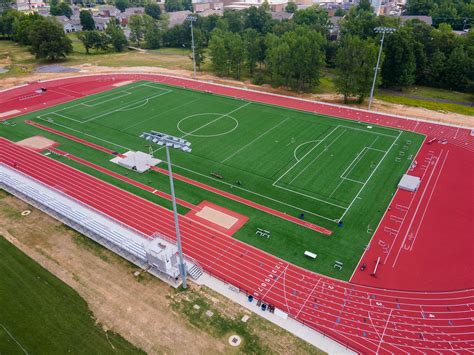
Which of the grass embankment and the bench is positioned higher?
the bench

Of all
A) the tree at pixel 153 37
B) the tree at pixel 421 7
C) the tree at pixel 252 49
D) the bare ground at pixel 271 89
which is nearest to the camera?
the bare ground at pixel 271 89

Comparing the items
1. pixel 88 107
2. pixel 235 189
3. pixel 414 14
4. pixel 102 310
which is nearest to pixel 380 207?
pixel 235 189

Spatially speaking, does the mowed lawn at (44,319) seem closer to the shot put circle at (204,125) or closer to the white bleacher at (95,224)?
the white bleacher at (95,224)

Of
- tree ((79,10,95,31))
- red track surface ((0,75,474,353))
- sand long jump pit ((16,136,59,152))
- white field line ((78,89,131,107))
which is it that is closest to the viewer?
red track surface ((0,75,474,353))

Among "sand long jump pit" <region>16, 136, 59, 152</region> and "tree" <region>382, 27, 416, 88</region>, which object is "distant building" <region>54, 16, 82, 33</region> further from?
"tree" <region>382, 27, 416, 88</region>

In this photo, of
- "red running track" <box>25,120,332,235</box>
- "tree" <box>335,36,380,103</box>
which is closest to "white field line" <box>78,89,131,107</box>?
"red running track" <box>25,120,332,235</box>

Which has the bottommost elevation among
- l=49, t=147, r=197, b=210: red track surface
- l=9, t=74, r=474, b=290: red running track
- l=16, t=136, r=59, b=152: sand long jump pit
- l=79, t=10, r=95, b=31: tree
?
l=9, t=74, r=474, b=290: red running track

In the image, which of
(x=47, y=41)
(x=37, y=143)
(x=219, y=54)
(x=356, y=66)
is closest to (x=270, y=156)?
(x=356, y=66)

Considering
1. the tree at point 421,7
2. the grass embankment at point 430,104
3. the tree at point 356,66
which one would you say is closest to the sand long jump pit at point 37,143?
the tree at point 356,66
